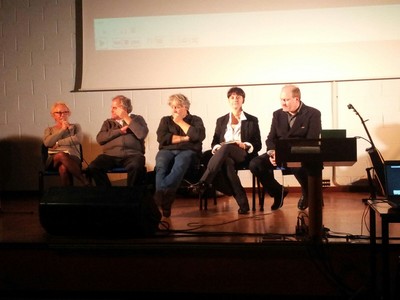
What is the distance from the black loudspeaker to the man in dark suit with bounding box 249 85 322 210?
132 cm

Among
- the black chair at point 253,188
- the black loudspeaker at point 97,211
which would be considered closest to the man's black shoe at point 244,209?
the black chair at point 253,188

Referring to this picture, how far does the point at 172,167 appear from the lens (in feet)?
12.3

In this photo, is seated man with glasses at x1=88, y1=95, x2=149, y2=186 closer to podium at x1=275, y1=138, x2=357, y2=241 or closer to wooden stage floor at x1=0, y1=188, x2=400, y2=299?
wooden stage floor at x1=0, y1=188, x2=400, y2=299

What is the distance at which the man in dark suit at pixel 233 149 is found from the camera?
143 inches

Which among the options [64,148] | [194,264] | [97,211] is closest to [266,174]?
[194,264]

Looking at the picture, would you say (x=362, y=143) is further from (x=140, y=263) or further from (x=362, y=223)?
(x=140, y=263)

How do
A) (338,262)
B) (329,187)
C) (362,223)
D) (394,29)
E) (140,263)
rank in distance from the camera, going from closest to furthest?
(338,262)
(140,263)
(362,223)
(394,29)
(329,187)

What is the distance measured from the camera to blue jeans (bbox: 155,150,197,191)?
3.61 metres

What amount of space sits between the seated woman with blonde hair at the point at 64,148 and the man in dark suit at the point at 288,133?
155cm

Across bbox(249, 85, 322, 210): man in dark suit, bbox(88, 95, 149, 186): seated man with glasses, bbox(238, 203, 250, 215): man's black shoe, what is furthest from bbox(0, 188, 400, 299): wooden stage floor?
bbox(88, 95, 149, 186): seated man with glasses

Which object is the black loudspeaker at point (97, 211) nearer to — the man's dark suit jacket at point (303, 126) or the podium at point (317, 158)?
the podium at point (317, 158)

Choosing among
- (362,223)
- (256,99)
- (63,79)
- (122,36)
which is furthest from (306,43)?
(63,79)

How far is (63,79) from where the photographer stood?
5.12 metres

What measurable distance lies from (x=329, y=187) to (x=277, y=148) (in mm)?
2172
